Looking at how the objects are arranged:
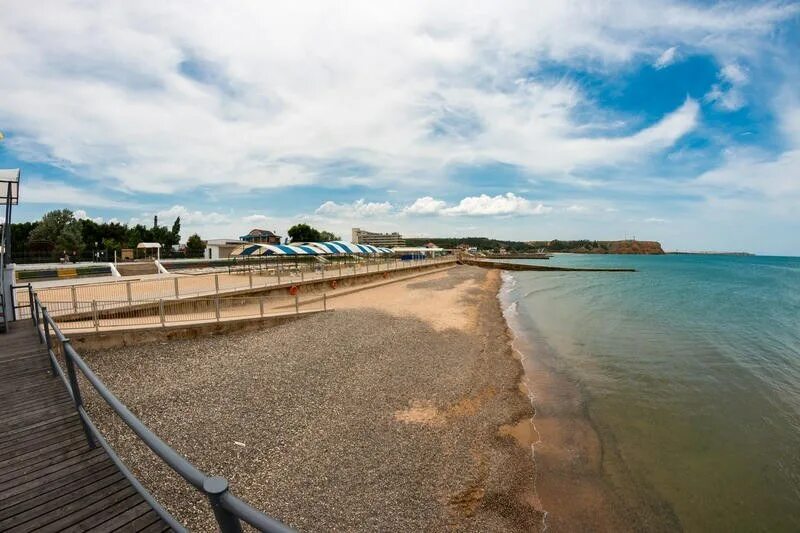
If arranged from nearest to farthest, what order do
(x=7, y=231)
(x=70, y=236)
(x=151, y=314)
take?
(x=7, y=231)
(x=151, y=314)
(x=70, y=236)

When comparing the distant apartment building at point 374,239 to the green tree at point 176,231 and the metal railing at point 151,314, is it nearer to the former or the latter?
the green tree at point 176,231

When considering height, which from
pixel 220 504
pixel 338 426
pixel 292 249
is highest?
pixel 292 249

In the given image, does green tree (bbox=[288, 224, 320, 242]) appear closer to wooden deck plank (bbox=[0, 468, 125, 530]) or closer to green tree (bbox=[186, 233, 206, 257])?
green tree (bbox=[186, 233, 206, 257])

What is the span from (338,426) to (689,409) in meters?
10.6

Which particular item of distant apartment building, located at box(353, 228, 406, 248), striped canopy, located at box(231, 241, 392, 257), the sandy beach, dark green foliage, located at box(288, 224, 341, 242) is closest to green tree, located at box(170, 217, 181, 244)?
dark green foliage, located at box(288, 224, 341, 242)

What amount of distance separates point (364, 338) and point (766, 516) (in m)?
12.1

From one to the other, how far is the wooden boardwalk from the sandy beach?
2.02 m

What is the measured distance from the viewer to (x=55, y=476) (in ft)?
12.2

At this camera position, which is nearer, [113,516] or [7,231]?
[113,516]

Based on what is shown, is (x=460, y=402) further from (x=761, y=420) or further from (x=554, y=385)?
(x=761, y=420)

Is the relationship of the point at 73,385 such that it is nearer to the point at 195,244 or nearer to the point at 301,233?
the point at 195,244

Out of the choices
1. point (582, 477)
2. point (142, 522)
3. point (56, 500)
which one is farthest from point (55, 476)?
point (582, 477)

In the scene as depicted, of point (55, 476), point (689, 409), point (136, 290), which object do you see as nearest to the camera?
point (55, 476)

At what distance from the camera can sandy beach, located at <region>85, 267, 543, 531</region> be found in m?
6.29
